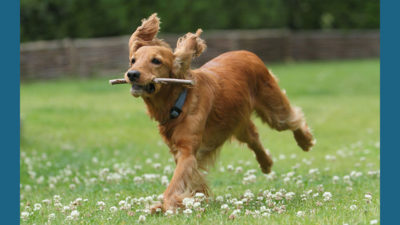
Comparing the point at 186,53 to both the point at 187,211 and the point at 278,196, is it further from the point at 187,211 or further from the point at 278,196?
the point at 278,196

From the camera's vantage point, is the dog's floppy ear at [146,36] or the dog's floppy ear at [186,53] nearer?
the dog's floppy ear at [186,53]

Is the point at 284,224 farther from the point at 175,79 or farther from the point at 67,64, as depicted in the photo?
the point at 67,64

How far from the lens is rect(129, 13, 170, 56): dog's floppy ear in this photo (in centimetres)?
600

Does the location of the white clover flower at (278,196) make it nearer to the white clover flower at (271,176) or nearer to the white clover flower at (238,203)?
the white clover flower at (238,203)

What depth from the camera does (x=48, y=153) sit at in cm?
1119

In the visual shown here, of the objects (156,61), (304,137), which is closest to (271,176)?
(304,137)

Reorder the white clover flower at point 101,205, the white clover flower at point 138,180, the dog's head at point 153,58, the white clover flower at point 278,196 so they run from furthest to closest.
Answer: the white clover flower at point 138,180 < the white clover flower at point 278,196 < the white clover flower at point 101,205 < the dog's head at point 153,58

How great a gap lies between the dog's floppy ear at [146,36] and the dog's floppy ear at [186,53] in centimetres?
22

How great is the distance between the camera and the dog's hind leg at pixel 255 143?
7486 millimetres

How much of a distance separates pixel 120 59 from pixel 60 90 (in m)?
4.96

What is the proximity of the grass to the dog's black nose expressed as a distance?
1151mm

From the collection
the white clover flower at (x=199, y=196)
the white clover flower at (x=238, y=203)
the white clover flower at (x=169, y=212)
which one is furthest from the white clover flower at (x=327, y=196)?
the white clover flower at (x=169, y=212)

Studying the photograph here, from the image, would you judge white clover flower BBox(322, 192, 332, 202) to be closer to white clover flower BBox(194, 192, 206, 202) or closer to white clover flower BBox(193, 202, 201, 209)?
white clover flower BBox(194, 192, 206, 202)

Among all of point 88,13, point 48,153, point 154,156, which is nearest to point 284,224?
point 154,156
